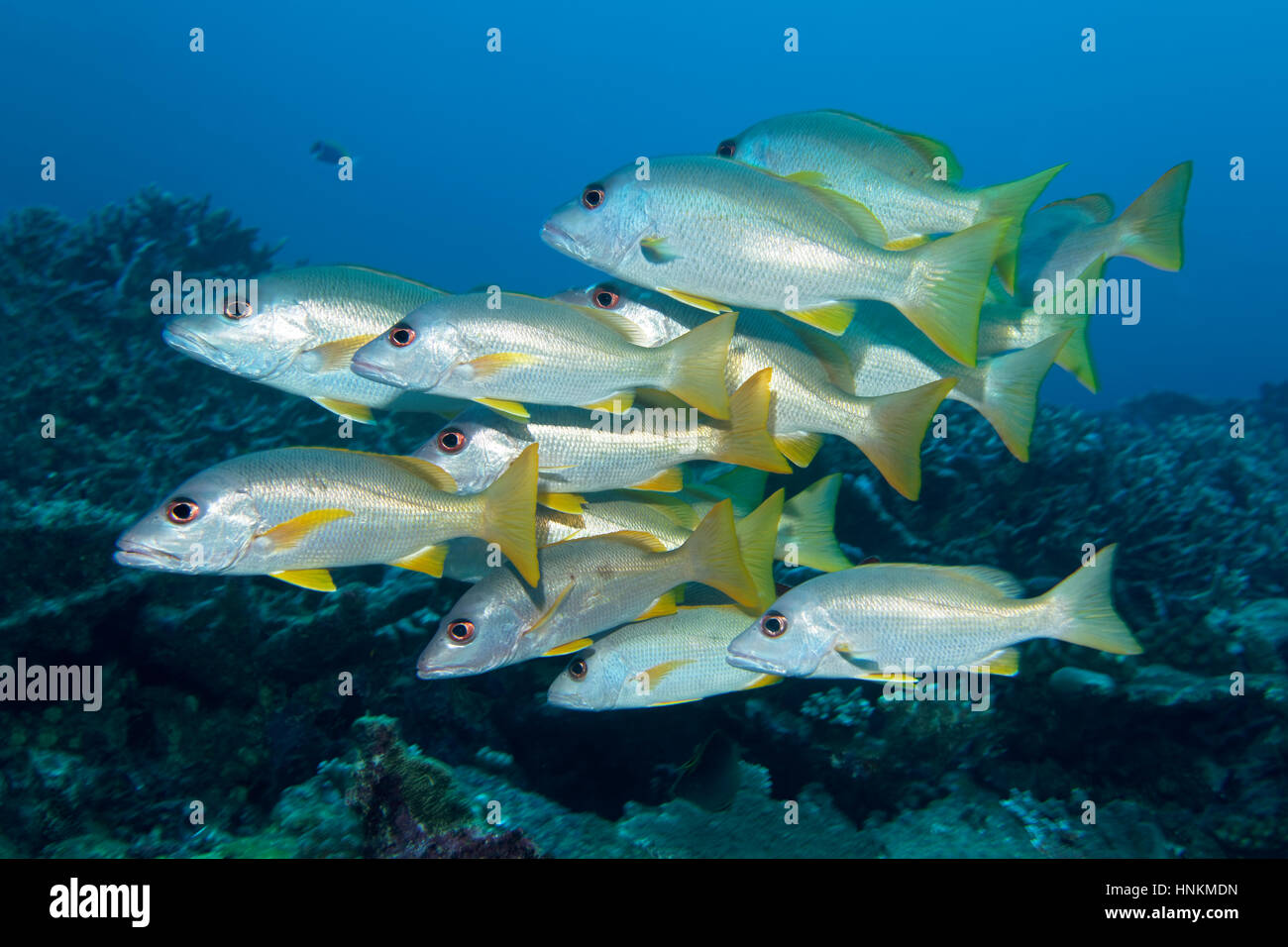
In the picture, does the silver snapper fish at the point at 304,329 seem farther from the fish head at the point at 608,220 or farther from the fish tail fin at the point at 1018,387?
the fish tail fin at the point at 1018,387

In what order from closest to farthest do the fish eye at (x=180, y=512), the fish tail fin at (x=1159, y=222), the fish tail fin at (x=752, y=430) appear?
1. the fish eye at (x=180, y=512)
2. the fish tail fin at (x=752, y=430)
3. the fish tail fin at (x=1159, y=222)

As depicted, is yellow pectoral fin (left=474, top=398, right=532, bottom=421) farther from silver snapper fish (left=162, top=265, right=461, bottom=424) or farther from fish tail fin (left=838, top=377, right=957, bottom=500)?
fish tail fin (left=838, top=377, right=957, bottom=500)

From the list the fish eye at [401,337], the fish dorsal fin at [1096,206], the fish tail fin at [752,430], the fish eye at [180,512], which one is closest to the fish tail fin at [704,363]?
the fish tail fin at [752,430]

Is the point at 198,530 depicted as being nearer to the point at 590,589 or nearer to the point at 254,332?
the point at 254,332

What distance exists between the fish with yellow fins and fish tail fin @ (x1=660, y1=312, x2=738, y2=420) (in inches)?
25.6

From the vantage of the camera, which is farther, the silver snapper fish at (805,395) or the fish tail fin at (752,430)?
the silver snapper fish at (805,395)

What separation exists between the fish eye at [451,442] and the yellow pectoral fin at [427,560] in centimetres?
41

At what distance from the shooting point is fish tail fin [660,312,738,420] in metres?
2.57

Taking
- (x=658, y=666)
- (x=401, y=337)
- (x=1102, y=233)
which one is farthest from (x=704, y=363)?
(x=1102, y=233)

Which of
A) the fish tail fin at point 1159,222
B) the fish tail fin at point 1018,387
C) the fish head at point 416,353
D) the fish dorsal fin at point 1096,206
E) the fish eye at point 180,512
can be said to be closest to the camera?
the fish eye at point 180,512

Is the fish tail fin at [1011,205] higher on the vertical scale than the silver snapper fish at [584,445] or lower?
higher

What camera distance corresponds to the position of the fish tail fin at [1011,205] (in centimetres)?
284
